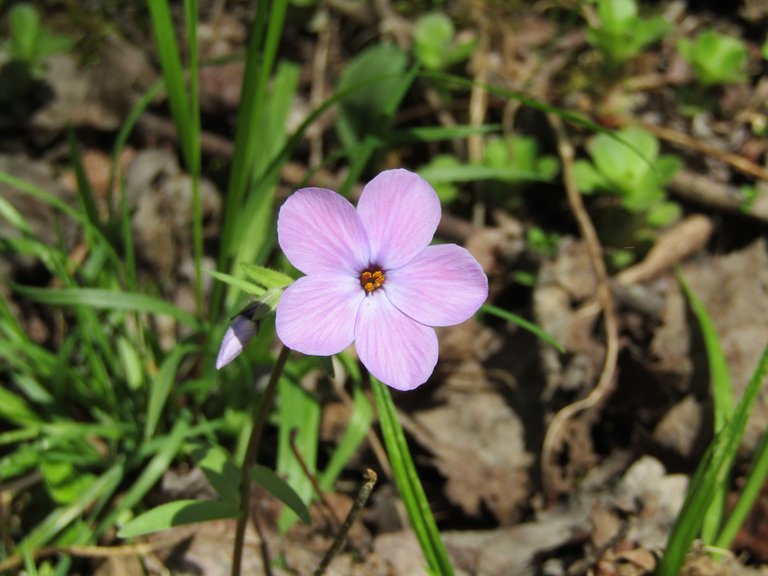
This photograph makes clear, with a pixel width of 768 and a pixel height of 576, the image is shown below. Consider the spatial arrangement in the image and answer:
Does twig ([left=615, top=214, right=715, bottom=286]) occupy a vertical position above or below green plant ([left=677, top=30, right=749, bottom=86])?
below

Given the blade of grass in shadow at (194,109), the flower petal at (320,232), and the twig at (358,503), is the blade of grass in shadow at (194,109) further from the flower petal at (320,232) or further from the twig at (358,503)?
the twig at (358,503)

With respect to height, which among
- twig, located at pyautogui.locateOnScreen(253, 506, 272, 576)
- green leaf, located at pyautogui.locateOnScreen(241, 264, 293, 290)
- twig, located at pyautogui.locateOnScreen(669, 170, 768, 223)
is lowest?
twig, located at pyautogui.locateOnScreen(253, 506, 272, 576)

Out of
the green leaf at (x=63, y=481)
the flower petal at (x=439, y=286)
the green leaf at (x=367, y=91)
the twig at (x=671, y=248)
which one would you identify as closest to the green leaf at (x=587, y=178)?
the twig at (x=671, y=248)

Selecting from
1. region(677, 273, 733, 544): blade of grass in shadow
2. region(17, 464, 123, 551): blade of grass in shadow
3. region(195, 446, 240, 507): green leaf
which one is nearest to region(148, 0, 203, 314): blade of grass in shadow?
region(195, 446, 240, 507): green leaf

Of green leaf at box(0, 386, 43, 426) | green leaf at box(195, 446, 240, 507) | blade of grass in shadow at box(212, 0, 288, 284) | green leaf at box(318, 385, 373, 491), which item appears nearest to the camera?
green leaf at box(195, 446, 240, 507)

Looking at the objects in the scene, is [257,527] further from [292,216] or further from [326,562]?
[292,216]

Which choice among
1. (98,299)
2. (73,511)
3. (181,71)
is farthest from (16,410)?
(181,71)

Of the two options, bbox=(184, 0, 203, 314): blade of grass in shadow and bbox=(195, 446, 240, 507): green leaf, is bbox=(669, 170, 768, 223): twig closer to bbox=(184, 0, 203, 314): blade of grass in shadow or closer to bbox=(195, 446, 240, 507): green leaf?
bbox=(184, 0, 203, 314): blade of grass in shadow
